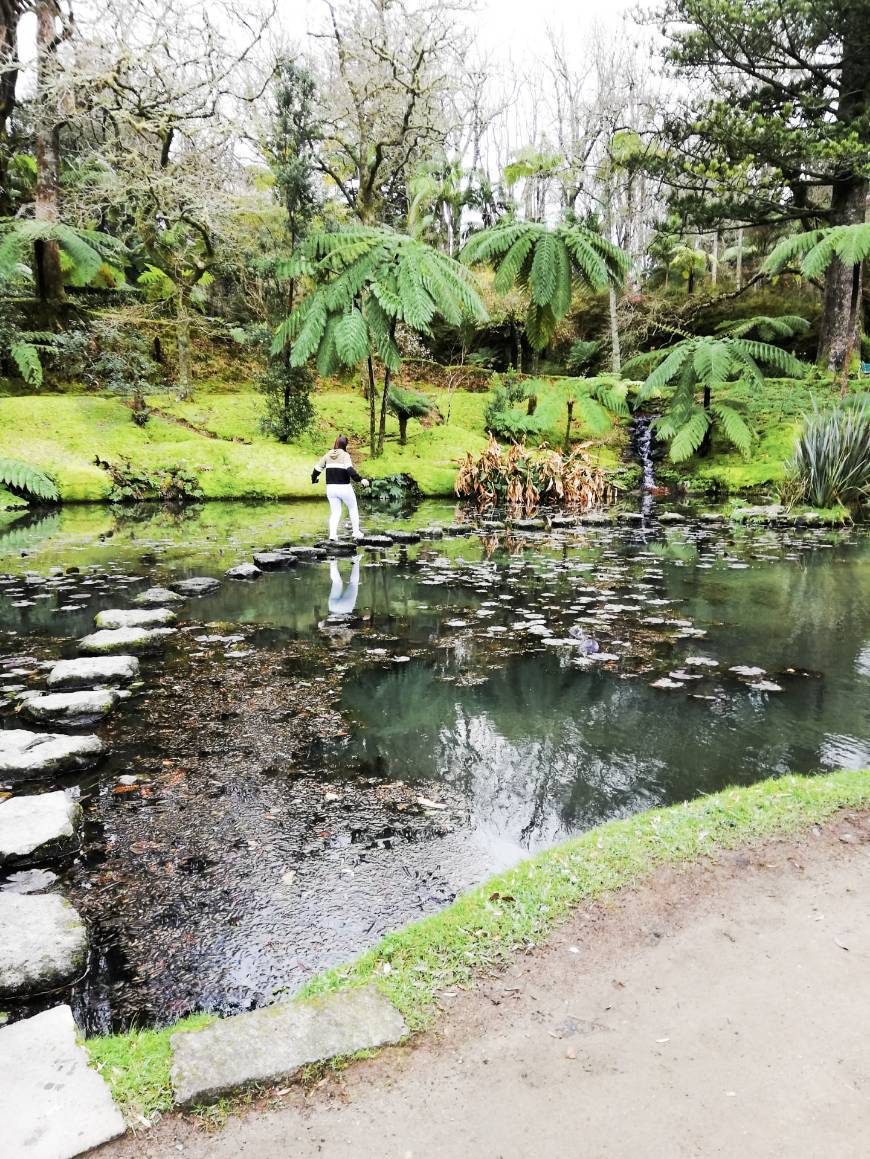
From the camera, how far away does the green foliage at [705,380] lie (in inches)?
499

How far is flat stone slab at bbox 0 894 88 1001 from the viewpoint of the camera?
1.81 m

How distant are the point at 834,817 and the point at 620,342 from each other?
59.6 feet

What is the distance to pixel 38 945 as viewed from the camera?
188cm

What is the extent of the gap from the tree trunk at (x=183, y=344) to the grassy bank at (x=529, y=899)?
13.7 meters

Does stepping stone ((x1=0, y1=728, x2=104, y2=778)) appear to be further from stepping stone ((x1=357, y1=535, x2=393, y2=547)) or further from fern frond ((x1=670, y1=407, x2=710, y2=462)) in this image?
fern frond ((x1=670, y1=407, x2=710, y2=462))

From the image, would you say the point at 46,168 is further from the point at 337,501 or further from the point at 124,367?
the point at 337,501

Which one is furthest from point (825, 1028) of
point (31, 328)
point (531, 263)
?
point (31, 328)

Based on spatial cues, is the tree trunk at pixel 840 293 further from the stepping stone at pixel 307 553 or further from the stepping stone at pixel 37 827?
the stepping stone at pixel 37 827

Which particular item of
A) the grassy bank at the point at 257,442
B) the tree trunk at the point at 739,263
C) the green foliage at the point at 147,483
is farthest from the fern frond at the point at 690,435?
the tree trunk at the point at 739,263

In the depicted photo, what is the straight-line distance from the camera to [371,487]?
12.7m

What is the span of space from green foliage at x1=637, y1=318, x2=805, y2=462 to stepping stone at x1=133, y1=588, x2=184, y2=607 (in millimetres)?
10174

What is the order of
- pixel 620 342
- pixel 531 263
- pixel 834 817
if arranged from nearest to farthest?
pixel 834 817
pixel 531 263
pixel 620 342

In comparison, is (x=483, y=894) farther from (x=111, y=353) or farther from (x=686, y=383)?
(x=111, y=353)

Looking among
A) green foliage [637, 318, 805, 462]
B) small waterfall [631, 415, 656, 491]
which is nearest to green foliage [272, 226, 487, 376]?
green foliage [637, 318, 805, 462]
